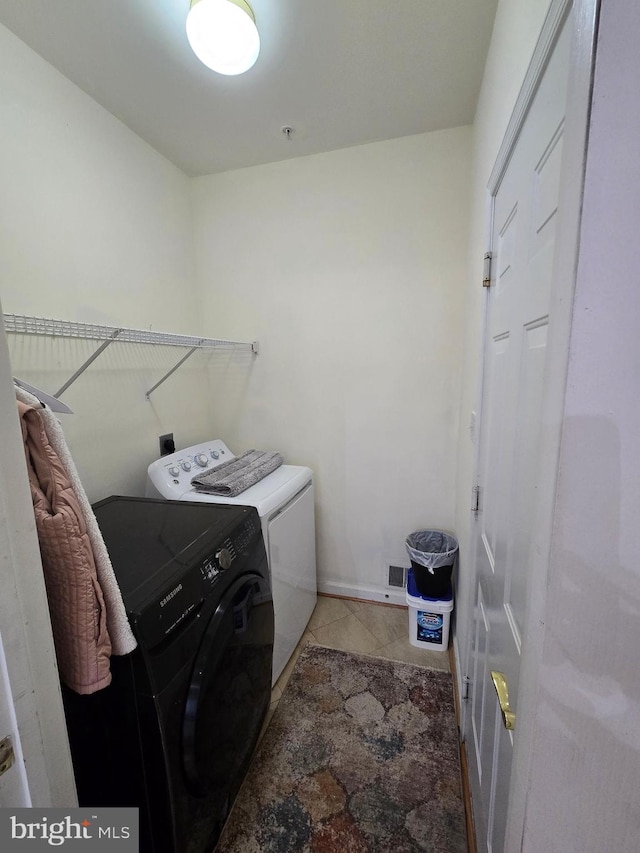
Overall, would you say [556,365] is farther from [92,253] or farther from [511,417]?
[92,253]

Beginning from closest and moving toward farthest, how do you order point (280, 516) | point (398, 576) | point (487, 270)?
point (487, 270), point (280, 516), point (398, 576)

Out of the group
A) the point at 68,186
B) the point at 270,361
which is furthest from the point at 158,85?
the point at 270,361

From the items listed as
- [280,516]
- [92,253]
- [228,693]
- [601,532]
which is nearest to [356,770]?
[228,693]

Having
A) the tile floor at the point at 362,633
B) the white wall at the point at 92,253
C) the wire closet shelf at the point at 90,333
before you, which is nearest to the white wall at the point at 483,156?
the tile floor at the point at 362,633

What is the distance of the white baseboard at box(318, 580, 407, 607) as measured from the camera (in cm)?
225

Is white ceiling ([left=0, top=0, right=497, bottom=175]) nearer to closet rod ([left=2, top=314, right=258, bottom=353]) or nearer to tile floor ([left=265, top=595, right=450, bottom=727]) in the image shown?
closet rod ([left=2, top=314, right=258, bottom=353])

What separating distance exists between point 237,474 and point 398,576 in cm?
124

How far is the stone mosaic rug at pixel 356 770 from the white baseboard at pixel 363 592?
49cm

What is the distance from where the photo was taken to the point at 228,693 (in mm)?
1076

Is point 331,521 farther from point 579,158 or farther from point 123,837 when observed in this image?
point 579,158

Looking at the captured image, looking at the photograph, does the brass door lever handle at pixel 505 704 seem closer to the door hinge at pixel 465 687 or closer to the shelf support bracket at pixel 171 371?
the door hinge at pixel 465 687

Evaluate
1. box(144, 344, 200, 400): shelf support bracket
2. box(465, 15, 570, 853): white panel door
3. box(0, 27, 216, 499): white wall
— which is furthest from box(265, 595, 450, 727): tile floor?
Answer: box(144, 344, 200, 400): shelf support bracket

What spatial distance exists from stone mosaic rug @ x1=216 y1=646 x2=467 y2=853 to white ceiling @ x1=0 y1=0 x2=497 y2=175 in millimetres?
2679

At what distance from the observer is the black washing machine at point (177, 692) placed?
0.84 m
